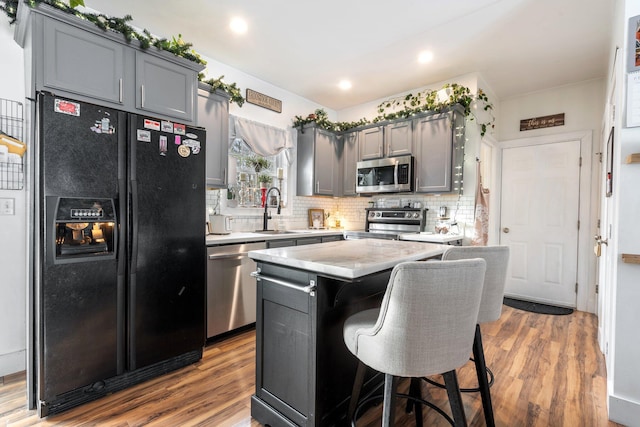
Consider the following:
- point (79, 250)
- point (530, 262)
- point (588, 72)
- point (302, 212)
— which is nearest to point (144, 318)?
point (79, 250)

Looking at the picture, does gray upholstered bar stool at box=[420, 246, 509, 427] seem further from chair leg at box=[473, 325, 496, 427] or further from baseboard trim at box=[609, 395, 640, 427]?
baseboard trim at box=[609, 395, 640, 427]

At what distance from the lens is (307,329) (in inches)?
58.4

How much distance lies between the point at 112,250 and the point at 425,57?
137 inches

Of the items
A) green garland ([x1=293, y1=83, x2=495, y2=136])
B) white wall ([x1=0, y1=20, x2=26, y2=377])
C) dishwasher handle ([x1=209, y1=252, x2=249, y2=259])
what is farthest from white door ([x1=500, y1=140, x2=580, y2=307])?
white wall ([x1=0, y1=20, x2=26, y2=377])

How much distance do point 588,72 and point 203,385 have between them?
203 inches

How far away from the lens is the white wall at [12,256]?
7.10 ft

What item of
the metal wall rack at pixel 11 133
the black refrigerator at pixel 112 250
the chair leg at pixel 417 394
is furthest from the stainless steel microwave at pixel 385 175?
the metal wall rack at pixel 11 133

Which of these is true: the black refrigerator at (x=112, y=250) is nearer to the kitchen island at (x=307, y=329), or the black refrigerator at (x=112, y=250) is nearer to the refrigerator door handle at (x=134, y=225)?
the refrigerator door handle at (x=134, y=225)

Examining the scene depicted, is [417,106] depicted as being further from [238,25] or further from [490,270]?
[490,270]

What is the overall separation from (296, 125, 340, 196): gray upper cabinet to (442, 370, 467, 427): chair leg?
3.34 meters

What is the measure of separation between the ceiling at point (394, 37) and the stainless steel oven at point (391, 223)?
1.73 meters

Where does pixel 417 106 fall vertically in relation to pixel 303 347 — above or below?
above

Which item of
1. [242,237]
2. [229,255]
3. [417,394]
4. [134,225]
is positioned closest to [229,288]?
[229,255]

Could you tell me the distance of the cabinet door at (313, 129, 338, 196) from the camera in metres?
4.39
